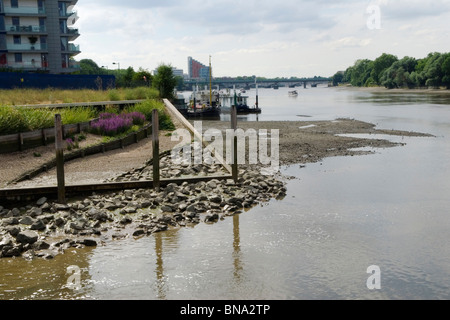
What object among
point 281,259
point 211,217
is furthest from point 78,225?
point 281,259

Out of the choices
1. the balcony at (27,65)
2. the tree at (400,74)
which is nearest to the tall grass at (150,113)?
the balcony at (27,65)

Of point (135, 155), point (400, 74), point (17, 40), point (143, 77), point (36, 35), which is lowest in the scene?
point (135, 155)

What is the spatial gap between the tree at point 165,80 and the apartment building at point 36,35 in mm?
22733

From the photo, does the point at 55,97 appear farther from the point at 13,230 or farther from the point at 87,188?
the point at 13,230

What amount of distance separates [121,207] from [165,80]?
31.0m

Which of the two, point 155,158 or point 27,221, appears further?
point 155,158

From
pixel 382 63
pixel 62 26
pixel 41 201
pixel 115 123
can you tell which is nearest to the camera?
pixel 41 201

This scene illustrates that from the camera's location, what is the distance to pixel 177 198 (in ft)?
46.0

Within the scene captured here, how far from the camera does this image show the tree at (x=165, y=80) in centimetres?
4309

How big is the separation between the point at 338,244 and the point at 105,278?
210 inches

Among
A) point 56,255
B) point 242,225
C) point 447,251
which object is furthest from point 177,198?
point 447,251

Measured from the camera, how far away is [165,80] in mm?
43250

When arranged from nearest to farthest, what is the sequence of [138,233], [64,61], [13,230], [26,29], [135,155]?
1. [13,230]
2. [138,233]
3. [135,155]
4. [26,29]
5. [64,61]
